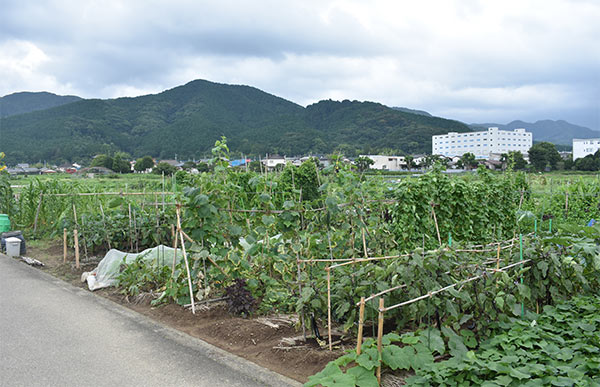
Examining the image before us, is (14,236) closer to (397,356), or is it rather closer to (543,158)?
(397,356)

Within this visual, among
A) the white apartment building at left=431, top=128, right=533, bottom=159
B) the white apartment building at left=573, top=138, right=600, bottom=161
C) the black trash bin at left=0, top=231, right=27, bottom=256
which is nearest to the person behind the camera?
the black trash bin at left=0, top=231, right=27, bottom=256

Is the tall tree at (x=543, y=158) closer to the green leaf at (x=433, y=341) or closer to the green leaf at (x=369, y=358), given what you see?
the green leaf at (x=433, y=341)

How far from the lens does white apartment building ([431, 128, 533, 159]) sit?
82.4 meters

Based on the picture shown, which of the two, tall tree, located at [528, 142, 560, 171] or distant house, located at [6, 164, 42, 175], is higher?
tall tree, located at [528, 142, 560, 171]

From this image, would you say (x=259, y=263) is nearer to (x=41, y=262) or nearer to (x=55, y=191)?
(x=41, y=262)

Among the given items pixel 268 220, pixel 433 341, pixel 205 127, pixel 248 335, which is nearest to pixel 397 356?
pixel 433 341

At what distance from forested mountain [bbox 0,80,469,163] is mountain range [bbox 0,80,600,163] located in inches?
6.8

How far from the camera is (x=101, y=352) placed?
12.9 feet

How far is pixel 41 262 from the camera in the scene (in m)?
8.10

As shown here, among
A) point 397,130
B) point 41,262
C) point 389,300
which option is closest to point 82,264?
point 41,262

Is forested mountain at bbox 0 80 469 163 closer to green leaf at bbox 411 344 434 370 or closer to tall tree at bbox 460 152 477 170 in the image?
tall tree at bbox 460 152 477 170

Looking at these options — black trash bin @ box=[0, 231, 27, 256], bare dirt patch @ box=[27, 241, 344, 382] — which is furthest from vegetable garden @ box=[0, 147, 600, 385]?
black trash bin @ box=[0, 231, 27, 256]

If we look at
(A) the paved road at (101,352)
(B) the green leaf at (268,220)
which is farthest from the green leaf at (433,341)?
(B) the green leaf at (268,220)

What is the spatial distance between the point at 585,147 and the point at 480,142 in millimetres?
21561
